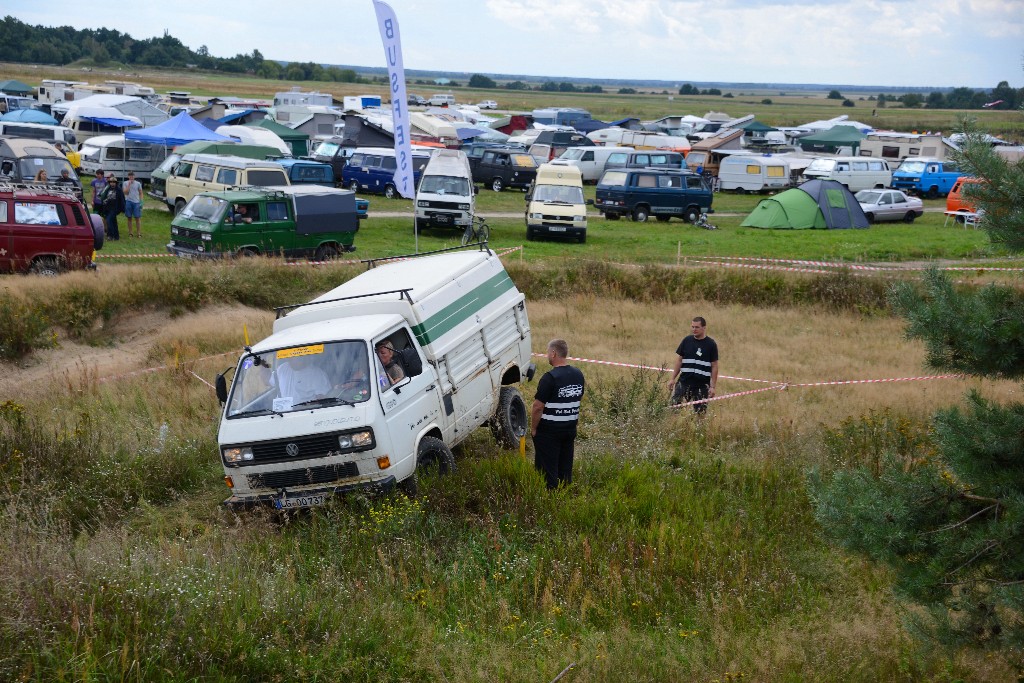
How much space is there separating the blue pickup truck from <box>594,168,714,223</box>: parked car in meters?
14.7

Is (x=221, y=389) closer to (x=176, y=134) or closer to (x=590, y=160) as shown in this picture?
(x=176, y=134)

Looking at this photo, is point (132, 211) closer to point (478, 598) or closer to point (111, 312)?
point (111, 312)

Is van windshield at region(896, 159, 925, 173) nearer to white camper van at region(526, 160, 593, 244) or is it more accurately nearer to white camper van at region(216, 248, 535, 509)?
white camper van at region(526, 160, 593, 244)

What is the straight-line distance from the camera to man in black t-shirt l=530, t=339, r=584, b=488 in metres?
9.01

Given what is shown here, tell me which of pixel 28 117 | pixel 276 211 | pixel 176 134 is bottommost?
pixel 276 211

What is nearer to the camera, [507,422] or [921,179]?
[507,422]

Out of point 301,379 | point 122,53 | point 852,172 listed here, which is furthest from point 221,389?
point 122,53

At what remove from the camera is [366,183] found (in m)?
37.6

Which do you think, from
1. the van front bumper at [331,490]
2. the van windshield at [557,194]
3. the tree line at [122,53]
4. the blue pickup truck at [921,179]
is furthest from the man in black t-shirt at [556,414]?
the tree line at [122,53]

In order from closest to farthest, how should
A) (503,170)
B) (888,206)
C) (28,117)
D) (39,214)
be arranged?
(39,214) < (888,206) < (503,170) < (28,117)

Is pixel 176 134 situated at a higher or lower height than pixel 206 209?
higher

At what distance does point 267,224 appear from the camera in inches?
890

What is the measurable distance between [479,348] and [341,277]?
388 inches

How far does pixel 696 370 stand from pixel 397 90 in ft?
40.1
